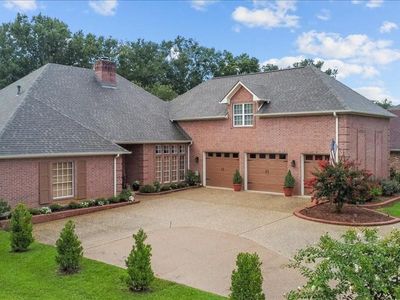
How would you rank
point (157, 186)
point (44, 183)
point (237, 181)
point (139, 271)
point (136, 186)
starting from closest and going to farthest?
point (139, 271)
point (44, 183)
point (157, 186)
point (136, 186)
point (237, 181)

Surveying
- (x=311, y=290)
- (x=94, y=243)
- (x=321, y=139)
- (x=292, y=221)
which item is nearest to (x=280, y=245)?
(x=292, y=221)

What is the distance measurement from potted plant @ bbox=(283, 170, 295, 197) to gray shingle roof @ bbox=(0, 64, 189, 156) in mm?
7762

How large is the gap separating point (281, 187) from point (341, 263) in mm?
16749

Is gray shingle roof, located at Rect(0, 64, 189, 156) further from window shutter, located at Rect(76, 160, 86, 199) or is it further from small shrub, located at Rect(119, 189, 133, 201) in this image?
small shrub, located at Rect(119, 189, 133, 201)

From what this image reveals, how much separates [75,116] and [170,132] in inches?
251

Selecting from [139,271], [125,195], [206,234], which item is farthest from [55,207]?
[139,271]

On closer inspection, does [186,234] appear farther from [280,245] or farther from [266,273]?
[266,273]

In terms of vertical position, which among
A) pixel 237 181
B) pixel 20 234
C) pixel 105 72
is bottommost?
pixel 20 234

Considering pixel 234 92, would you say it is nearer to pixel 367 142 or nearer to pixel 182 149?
pixel 182 149

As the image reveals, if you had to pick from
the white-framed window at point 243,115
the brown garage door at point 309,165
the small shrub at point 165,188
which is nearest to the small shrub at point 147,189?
the small shrub at point 165,188

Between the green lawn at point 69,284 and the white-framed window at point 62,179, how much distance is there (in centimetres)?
726

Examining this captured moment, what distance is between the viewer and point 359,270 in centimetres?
501

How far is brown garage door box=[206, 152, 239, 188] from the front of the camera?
78.8 ft

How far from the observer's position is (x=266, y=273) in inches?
368
